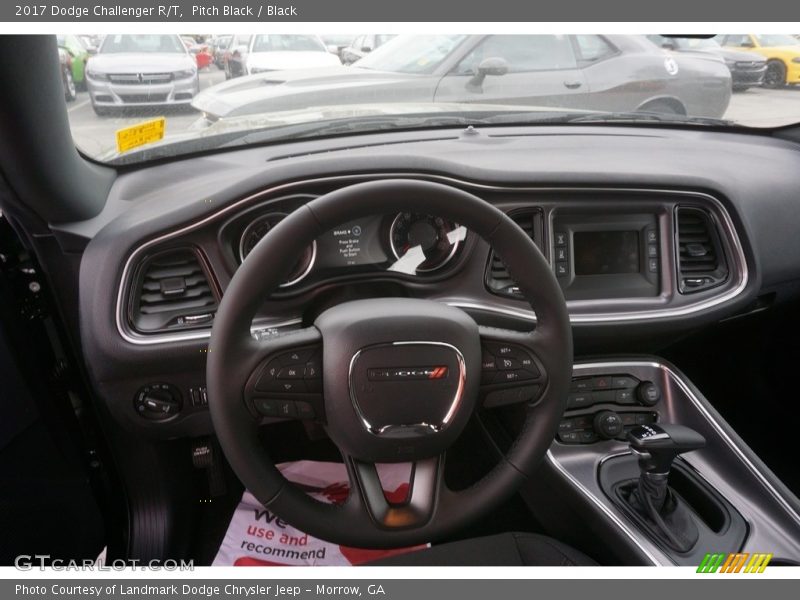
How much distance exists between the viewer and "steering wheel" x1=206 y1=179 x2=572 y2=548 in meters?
1.18

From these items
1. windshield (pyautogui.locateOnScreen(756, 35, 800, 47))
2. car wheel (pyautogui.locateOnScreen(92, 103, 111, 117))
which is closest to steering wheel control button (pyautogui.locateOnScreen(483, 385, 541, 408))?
car wheel (pyautogui.locateOnScreen(92, 103, 111, 117))

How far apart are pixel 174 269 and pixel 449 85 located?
3.61ft

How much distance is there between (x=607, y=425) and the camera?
1861mm

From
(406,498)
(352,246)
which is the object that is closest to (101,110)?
(352,246)

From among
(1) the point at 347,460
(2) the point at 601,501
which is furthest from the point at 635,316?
(1) the point at 347,460

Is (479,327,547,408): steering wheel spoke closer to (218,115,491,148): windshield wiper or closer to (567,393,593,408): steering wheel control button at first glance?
(567,393,593,408): steering wheel control button

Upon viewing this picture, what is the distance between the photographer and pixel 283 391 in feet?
4.08

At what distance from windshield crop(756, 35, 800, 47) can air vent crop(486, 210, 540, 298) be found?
87 cm

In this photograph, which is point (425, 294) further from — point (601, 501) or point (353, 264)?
point (601, 501)

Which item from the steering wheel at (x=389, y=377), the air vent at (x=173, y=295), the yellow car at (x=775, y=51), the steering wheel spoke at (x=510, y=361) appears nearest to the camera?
the steering wheel at (x=389, y=377)

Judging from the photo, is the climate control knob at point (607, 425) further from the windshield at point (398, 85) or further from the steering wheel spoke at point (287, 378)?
the windshield at point (398, 85)

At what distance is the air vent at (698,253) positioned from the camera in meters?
1.96

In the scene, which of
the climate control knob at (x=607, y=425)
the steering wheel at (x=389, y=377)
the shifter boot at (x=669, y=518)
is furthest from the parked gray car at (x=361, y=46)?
the shifter boot at (x=669, y=518)

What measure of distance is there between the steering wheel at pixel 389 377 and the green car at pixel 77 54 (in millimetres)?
749
